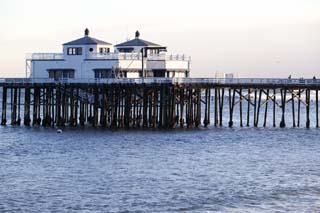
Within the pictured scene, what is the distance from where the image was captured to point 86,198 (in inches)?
1757

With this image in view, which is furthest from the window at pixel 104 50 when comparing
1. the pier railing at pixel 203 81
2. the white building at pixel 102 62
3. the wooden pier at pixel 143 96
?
the pier railing at pixel 203 81

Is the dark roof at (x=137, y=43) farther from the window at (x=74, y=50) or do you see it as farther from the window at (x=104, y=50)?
the window at (x=74, y=50)

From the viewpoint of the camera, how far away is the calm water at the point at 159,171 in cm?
4359

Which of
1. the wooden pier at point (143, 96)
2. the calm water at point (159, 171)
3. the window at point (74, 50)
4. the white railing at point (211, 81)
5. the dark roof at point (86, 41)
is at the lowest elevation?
the calm water at point (159, 171)

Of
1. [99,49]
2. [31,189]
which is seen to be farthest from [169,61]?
[31,189]

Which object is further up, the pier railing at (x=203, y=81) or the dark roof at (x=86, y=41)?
the dark roof at (x=86, y=41)

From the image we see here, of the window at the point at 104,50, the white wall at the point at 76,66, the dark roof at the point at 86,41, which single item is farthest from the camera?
the window at the point at 104,50

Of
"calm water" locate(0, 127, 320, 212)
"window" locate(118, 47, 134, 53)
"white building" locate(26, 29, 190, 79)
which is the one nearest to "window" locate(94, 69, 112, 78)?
"white building" locate(26, 29, 190, 79)

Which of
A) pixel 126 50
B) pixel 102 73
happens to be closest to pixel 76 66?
pixel 102 73

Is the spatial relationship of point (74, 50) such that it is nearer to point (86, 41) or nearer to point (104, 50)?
point (86, 41)

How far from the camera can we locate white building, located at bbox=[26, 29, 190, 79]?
88312 millimetres

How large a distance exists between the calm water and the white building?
11218mm

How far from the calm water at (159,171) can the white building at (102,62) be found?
36.8 ft

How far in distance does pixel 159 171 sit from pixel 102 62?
Answer: 118 ft
